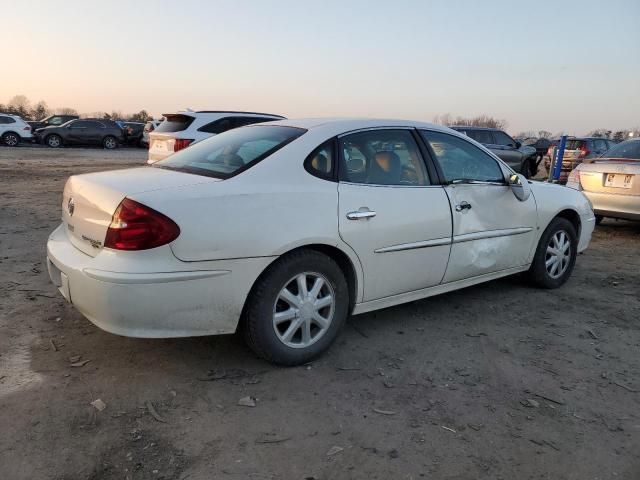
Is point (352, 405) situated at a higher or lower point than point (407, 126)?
lower

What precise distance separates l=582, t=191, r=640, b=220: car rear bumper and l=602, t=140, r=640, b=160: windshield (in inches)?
26.7

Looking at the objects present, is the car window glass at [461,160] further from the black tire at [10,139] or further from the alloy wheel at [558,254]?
the black tire at [10,139]

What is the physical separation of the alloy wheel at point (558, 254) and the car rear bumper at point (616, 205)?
291 cm

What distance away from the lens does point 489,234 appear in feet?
13.9

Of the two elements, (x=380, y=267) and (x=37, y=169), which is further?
(x=37, y=169)

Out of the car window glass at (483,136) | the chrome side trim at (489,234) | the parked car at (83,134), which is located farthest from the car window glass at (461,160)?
the parked car at (83,134)

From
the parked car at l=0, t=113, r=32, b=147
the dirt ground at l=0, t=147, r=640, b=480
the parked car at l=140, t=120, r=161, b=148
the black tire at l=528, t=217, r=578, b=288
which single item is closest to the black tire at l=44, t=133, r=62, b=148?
the parked car at l=0, t=113, r=32, b=147

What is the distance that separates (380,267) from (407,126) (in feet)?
3.68

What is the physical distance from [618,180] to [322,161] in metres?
5.78

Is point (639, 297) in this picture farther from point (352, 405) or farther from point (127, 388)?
point (127, 388)

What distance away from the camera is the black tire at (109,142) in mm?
27641

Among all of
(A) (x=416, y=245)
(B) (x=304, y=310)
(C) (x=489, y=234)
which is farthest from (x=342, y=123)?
(C) (x=489, y=234)

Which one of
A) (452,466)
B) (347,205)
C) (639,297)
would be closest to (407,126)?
(347,205)

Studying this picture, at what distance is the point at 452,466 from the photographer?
7.91ft
